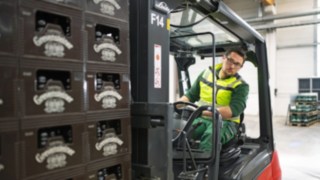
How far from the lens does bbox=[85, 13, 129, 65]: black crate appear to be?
1.30 meters

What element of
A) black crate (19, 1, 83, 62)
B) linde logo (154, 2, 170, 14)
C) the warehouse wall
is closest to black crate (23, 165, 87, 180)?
black crate (19, 1, 83, 62)

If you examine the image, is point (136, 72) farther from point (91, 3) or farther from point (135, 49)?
point (91, 3)

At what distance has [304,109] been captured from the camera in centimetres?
1235

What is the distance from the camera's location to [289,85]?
14750mm

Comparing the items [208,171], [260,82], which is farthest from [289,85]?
[208,171]

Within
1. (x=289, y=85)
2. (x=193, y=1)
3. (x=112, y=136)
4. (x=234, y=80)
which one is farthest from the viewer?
(x=289, y=85)

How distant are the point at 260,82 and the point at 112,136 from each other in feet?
8.91

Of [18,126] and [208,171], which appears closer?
[18,126]

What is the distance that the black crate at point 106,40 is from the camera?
1301 mm

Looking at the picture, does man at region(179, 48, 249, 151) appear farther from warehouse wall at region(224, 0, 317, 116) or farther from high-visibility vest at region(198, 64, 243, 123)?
warehouse wall at region(224, 0, 317, 116)

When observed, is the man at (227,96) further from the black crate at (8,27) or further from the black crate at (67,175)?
the black crate at (8,27)

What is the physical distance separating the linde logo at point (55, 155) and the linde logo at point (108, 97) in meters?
0.24

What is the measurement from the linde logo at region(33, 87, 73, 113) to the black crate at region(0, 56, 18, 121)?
0.08 metres

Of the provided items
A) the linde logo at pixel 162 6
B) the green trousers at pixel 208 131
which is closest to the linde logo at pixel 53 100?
the linde logo at pixel 162 6
